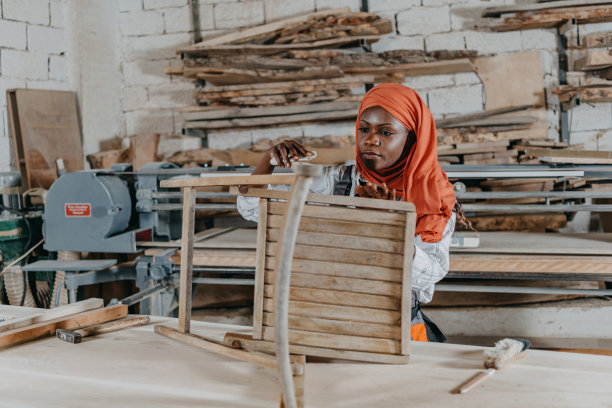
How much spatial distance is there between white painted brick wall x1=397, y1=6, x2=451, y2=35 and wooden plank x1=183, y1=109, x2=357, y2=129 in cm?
81

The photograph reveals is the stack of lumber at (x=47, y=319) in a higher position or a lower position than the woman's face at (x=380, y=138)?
lower

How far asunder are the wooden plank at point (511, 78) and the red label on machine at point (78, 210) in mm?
2826

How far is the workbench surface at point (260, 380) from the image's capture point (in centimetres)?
86

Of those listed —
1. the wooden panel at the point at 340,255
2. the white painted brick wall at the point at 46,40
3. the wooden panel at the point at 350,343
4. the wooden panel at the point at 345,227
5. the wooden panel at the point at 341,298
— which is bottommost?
the wooden panel at the point at 350,343

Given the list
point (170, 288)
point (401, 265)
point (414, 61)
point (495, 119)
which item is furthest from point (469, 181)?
point (401, 265)

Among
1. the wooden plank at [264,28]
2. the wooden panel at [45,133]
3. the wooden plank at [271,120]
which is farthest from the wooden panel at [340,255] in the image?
the wooden panel at [45,133]

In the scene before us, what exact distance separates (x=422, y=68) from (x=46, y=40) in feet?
9.87

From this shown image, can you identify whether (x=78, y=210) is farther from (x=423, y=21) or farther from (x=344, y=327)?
(x=423, y=21)

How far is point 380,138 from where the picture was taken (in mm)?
1620

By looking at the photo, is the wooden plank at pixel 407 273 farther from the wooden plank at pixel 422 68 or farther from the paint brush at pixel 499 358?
the wooden plank at pixel 422 68

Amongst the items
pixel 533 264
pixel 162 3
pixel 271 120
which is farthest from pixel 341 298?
pixel 162 3

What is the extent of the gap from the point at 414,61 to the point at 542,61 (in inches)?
36.8

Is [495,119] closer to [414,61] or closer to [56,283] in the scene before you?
[414,61]

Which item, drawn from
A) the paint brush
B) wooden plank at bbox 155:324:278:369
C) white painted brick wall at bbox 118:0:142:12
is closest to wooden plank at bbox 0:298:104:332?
wooden plank at bbox 155:324:278:369
